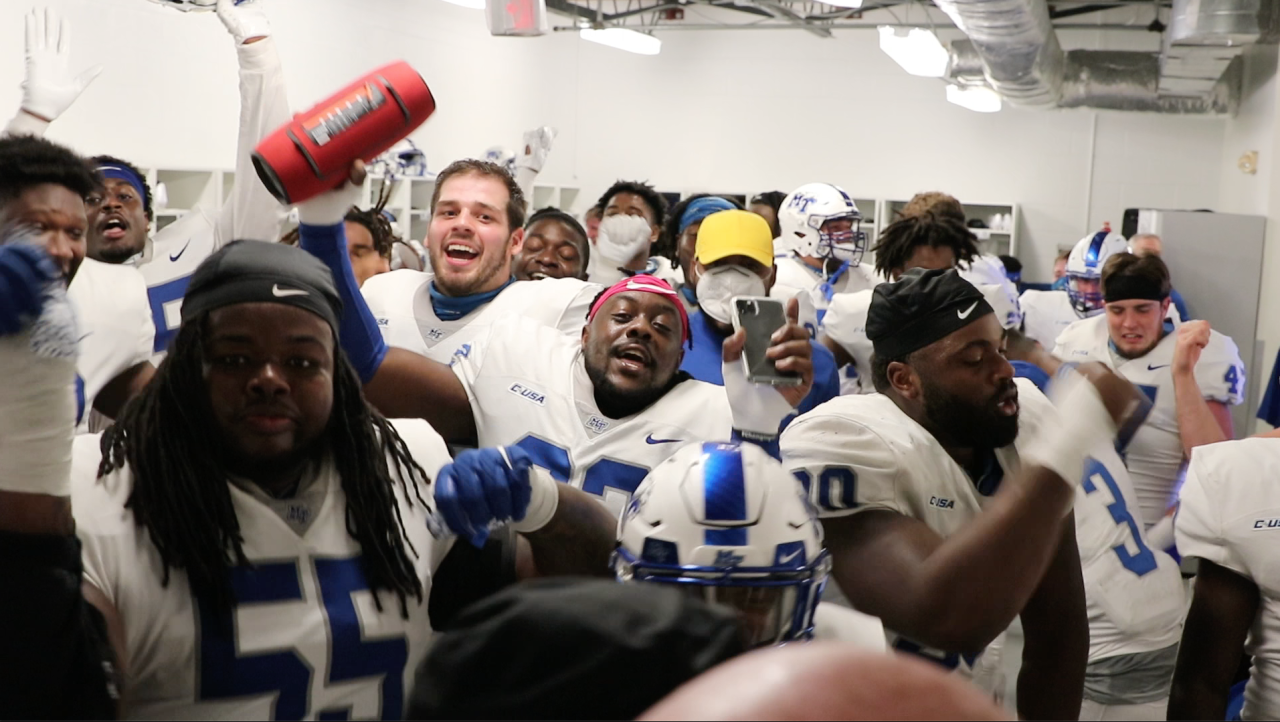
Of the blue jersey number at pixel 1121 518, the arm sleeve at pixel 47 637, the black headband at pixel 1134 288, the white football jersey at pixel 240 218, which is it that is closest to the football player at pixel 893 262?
the black headband at pixel 1134 288

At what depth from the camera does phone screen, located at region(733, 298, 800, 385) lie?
214 cm

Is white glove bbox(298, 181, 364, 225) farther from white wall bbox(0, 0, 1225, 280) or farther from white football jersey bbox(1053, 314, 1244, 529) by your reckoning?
white wall bbox(0, 0, 1225, 280)

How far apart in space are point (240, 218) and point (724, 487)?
1964 mm

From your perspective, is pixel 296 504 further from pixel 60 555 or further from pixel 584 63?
pixel 584 63

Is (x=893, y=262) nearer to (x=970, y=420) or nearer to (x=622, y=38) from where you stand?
(x=970, y=420)

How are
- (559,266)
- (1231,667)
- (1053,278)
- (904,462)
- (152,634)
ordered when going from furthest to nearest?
(1053,278)
(559,266)
(1231,667)
(904,462)
(152,634)

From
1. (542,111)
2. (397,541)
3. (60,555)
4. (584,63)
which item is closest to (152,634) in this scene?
(60,555)

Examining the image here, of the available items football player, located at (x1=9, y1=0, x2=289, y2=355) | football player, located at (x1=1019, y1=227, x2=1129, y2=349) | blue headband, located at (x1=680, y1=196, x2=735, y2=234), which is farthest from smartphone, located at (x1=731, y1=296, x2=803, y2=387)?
football player, located at (x1=1019, y1=227, x2=1129, y2=349)

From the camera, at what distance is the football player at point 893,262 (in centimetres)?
397

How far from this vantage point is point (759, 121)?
Result: 529 inches

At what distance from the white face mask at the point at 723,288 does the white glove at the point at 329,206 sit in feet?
4.55

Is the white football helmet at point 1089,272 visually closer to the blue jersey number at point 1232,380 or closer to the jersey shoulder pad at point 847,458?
the blue jersey number at point 1232,380

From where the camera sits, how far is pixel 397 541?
5.29 feet

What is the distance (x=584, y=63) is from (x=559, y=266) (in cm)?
996
